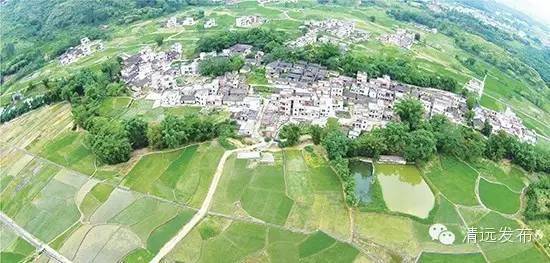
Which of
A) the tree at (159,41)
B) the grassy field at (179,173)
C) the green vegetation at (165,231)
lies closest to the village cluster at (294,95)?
the grassy field at (179,173)

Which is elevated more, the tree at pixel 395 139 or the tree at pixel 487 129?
the tree at pixel 395 139

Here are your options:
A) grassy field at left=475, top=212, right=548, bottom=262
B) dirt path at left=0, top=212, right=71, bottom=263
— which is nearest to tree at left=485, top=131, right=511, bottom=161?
grassy field at left=475, top=212, right=548, bottom=262

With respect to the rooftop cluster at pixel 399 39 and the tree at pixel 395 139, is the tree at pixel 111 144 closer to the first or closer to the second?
the tree at pixel 395 139

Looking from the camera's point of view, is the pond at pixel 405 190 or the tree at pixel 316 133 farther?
the tree at pixel 316 133

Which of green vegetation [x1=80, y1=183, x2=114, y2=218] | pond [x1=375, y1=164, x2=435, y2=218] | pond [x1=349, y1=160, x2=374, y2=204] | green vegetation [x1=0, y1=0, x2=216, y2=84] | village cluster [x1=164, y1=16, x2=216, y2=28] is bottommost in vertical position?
green vegetation [x1=0, y1=0, x2=216, y2=84]

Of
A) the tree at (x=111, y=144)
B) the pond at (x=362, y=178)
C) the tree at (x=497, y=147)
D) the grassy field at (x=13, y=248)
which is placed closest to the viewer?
the grassy field at (x=13, y=248)

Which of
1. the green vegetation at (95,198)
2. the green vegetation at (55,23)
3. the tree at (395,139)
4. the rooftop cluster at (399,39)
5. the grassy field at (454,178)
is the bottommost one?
the green vegetation at (55,23)

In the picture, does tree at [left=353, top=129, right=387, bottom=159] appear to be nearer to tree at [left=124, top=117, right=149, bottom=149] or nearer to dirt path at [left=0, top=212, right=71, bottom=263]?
tree at [left=124, top=117, right=149, bottom=149]

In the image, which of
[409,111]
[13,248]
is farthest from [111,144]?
[409,111]
